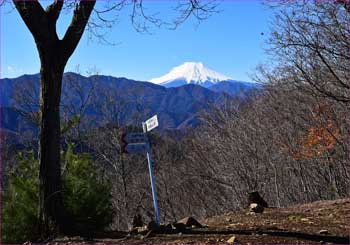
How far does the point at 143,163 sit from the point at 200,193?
4.35 m

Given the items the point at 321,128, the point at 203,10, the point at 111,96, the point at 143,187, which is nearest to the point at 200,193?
the point at 143,187

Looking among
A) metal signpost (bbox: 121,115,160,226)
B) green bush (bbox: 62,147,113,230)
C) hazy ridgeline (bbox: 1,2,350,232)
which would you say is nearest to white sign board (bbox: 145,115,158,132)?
metal signpost (bbox: 121,115,160,226)

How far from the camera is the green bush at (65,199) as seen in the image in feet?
18.1

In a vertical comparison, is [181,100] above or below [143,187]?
above

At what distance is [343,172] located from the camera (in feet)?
Answer: 67.4

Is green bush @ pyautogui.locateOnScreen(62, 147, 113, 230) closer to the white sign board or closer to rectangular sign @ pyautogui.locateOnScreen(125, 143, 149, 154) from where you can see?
rectangular sign @ pyautogui.locateOnScreen(125, 143, 149, 154)

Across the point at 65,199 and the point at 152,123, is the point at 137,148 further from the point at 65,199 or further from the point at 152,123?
the point at 65,199

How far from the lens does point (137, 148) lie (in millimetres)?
6121

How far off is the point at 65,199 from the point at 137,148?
1.19 meters

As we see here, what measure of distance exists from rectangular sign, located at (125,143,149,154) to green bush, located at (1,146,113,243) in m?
0.77

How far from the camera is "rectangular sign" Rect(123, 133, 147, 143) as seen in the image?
240 inches

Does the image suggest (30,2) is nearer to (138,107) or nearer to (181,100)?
(138,107)

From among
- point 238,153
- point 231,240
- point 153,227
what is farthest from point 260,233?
point 238,153

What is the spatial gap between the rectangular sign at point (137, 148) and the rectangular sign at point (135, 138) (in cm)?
6
